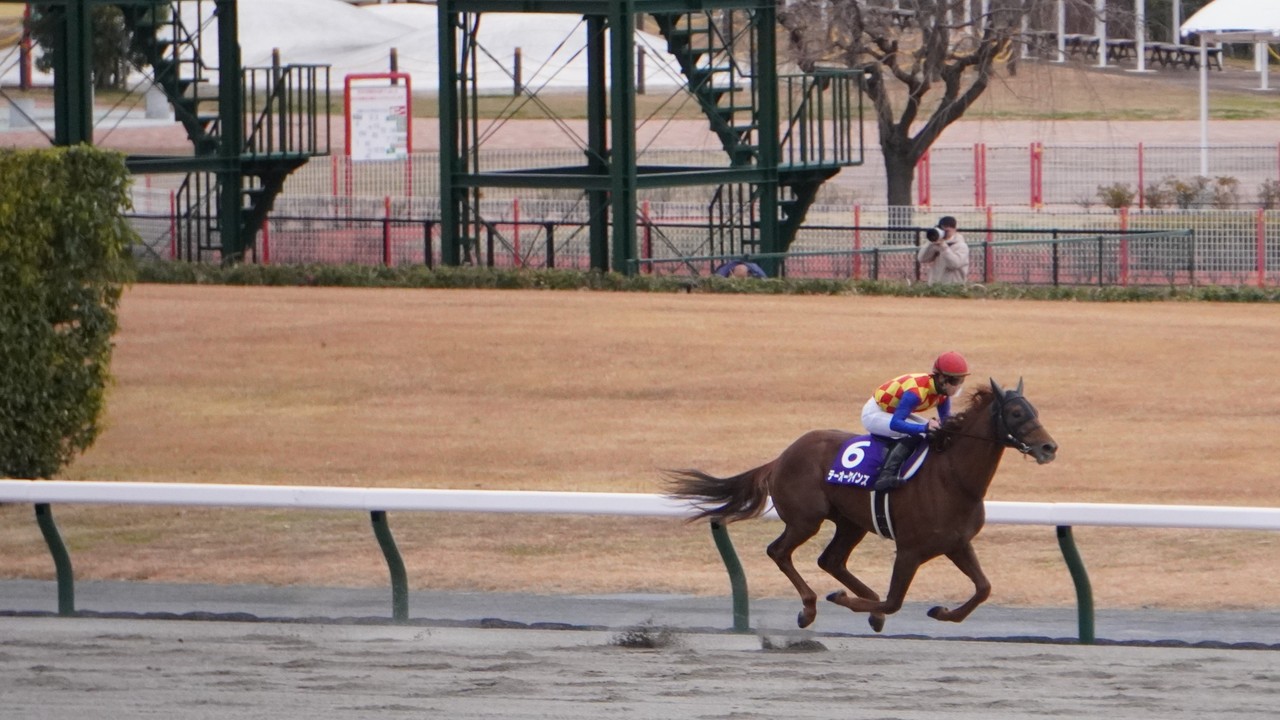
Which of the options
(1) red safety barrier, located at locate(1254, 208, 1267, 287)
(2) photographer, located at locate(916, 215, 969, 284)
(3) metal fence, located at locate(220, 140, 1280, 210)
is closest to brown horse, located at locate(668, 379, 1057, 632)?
(2) photographer, located at locate(916, 215, 969, 284)

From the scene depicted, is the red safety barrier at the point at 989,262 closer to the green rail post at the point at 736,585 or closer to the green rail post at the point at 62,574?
the green rail post at the point at 736,585

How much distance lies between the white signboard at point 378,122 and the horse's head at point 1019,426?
2326cm

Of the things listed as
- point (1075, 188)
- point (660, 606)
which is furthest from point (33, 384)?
point (1075, 188)

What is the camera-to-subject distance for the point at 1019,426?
7.48 m

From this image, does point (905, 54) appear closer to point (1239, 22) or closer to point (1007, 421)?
point (1239, 22)

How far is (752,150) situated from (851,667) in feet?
60.5

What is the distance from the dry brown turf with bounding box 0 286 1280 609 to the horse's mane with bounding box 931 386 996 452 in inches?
87.4

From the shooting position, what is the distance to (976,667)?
303 inches

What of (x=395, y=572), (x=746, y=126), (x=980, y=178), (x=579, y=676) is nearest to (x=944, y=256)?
(x=746, y=126)

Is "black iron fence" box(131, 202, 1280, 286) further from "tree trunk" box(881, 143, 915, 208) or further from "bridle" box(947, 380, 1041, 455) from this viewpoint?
"bridle" box(947, 380, 1041, 455)

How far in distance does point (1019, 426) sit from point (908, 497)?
592mm

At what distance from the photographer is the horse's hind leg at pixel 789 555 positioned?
8.17 m

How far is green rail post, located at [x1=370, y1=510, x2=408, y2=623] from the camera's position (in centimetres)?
893

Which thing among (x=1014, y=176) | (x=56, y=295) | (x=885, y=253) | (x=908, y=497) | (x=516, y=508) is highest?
(x=1014, y=176)
